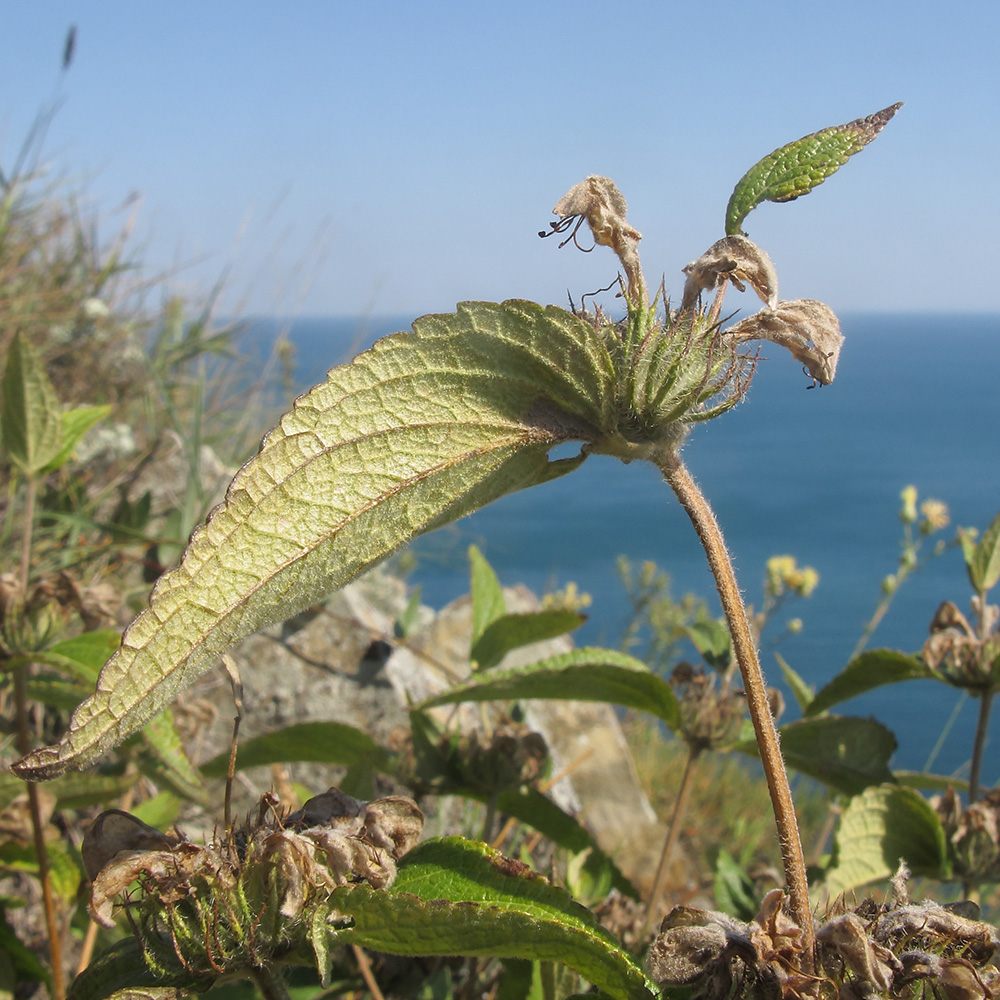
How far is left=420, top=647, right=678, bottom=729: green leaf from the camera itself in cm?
72

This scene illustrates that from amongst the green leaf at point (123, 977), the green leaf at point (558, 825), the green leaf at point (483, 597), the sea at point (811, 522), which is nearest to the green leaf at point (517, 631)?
the green leaf at point (483, 597)

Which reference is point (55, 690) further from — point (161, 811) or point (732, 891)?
point (732, 891)

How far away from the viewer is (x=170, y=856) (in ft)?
1.65

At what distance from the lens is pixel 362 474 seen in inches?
18.2

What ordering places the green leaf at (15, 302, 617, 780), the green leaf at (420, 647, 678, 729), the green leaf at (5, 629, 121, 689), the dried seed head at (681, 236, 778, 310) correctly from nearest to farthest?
1. the green leaf at (15, 302, 617, 780)
2. the dried seed head at (681, 236, 778, 310)
3. the green leaf at (420, 647, 678, 729)
4. the green leaf at (5, 629, 121, 689)

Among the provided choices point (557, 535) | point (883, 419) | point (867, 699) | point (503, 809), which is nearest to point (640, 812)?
point (503, 809)

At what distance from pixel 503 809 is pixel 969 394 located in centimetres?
2465

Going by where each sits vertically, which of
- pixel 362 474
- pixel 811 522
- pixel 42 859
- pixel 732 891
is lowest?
pixel 811 522

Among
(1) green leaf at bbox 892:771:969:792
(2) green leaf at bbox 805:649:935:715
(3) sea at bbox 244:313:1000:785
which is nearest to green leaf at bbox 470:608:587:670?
(2) green leaf at bbox 805:649:935:715

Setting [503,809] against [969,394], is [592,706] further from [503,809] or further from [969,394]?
[969,394]

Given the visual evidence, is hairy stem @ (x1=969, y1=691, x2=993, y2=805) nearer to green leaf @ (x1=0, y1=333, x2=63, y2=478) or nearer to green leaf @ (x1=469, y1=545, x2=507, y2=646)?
green leaf @ (x1=469, y1=545, x2=507, y2=646)

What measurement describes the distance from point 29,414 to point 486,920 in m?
0.86

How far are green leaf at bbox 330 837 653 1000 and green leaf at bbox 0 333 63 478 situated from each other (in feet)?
2.48

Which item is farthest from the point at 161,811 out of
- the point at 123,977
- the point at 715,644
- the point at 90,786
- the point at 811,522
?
the point at 811,522
